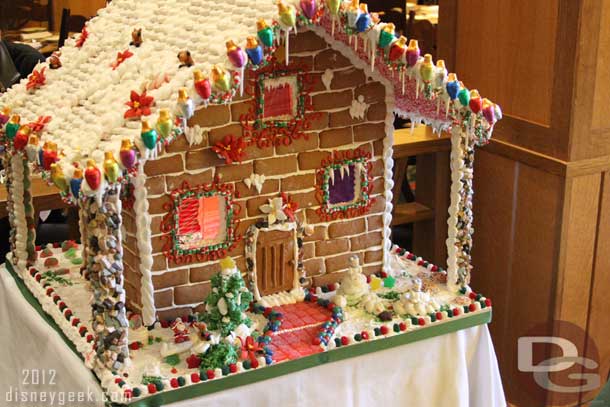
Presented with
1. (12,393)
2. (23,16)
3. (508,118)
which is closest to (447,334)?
(508,118)

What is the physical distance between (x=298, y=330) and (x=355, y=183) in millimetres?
481

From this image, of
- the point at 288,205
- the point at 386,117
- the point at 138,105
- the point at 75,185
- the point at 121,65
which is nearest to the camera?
the point at 75,185

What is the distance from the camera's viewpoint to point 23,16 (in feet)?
26.2

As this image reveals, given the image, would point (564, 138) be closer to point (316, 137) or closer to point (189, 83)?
point (316, 137)

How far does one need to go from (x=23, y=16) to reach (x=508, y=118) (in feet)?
19.6

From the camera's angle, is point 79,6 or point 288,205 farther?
point 79,6

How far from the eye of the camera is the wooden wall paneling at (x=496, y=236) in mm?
3211

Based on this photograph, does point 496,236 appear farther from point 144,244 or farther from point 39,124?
point 39,124

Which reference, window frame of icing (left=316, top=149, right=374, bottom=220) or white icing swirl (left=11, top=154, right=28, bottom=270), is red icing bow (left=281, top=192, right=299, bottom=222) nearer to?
window frame of icing (left=316, top=149, right=374, bottom=220)

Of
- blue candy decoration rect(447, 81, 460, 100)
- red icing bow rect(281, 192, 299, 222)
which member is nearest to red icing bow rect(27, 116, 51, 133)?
red icing bow rect(281, 192, 299, 222)

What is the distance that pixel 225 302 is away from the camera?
2189 millimetres

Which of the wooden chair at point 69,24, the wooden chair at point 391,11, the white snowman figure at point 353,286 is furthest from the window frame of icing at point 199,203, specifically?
the wooden chair at point 391,11

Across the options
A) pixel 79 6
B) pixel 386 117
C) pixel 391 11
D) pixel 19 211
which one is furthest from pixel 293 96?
pixel 79 6

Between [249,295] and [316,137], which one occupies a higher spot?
[316,137]
